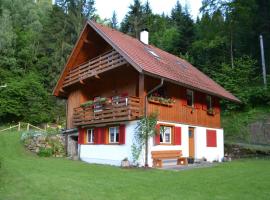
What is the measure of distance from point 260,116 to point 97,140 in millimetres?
15217

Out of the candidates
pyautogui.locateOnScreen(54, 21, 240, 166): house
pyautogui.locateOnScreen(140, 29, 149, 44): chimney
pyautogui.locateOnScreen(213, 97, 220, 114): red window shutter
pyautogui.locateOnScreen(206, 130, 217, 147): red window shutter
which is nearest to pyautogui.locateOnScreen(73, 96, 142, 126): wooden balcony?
pyautogui.locateOnScreen(54, 21, 240, 166): house

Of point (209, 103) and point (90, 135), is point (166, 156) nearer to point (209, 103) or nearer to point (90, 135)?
point (90, 135)

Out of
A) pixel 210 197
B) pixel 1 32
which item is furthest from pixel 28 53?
pixel 210 197

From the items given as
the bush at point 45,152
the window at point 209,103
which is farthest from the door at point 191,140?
the bush at point 45,152

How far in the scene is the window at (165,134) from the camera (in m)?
17.4

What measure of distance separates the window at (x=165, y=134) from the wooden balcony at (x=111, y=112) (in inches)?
69.9

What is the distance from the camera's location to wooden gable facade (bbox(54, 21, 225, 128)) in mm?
16953

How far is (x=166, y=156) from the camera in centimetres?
1709

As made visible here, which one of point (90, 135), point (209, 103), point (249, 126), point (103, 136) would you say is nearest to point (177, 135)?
point (103, 136)

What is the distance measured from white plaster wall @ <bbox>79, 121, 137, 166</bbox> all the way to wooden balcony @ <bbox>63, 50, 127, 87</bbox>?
3578mm

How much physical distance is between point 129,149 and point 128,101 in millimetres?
2563

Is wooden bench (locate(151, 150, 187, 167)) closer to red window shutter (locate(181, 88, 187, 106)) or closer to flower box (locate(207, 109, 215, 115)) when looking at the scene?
red window shutter (locate(181, 88, 187, 106))

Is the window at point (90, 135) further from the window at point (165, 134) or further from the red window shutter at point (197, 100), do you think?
the red window shutter at point (197, 100)

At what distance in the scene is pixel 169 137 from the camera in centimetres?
1792
